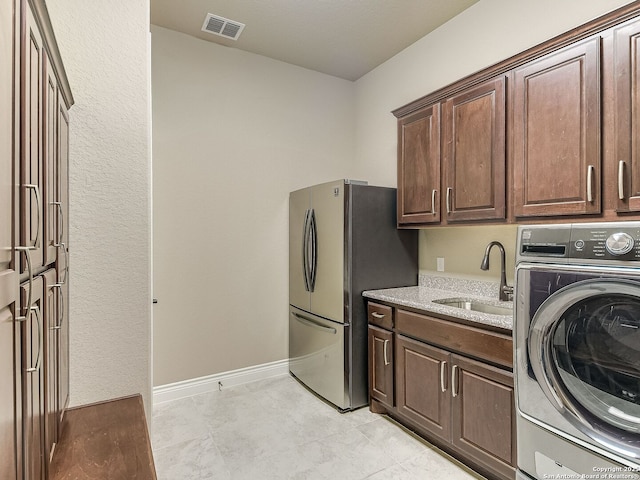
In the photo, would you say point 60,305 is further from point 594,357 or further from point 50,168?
point 594,357

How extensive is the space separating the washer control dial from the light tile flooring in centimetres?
145

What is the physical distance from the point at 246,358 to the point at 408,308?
1.68 metres

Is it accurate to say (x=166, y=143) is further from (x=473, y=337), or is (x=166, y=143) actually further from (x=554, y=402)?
(x=554, y=402)

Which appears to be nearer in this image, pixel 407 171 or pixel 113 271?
pixel 113 271

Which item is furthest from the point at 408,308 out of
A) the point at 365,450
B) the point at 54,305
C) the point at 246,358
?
the point at 54,305

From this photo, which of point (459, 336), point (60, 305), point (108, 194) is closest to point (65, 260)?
point (60, 305)

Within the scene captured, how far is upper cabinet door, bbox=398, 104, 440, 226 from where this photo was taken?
101 inches

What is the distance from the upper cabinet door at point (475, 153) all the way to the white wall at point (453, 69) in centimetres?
39

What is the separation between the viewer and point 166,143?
3.02m

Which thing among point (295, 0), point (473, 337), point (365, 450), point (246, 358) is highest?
point (295, 0)

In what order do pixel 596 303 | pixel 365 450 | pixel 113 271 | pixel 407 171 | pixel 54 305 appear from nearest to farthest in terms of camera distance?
pixel 54 305 → pixel 596 303 → pixel 113 271 → pixel 365 450 → pixel 407 171

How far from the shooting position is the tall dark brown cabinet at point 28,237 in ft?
2.26

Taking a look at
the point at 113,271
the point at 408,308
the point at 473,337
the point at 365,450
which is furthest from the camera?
the point at 408,308

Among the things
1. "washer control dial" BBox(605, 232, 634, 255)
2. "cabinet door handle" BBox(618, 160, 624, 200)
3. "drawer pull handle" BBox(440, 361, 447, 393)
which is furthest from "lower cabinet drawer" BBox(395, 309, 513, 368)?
"cabinet door handle" BBox(618, 160, 624, 200)
